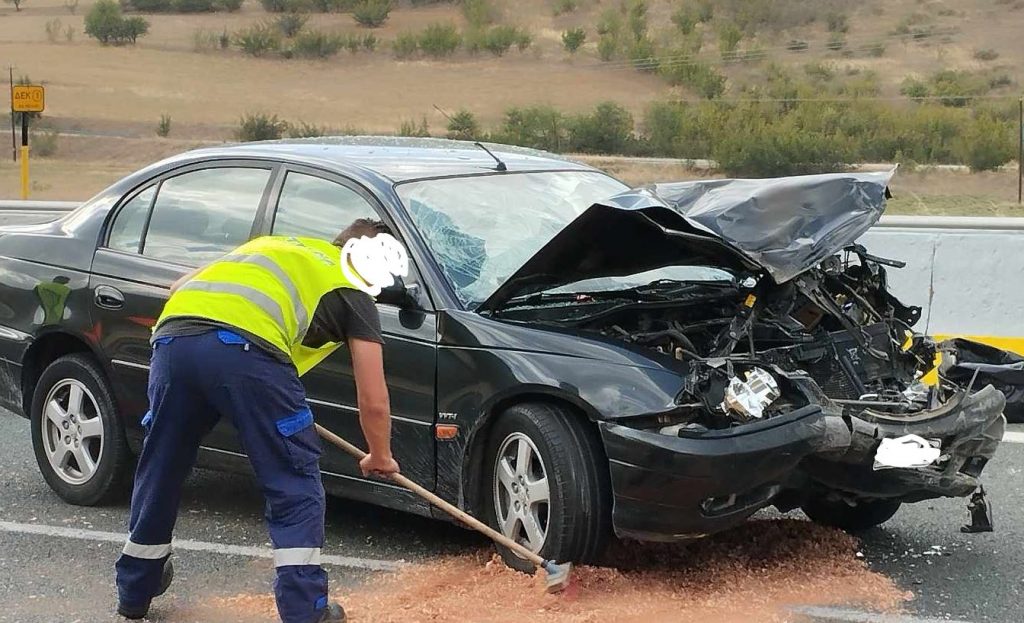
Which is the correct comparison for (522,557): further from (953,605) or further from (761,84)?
(761,84)

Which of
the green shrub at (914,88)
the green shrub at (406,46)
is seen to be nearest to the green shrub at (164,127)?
the green shrub at (406,46)

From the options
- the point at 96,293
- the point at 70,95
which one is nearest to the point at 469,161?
the point at 96,293

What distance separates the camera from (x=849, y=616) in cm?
420

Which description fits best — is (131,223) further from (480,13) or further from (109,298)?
(480,13)

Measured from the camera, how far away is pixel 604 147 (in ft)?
98.8

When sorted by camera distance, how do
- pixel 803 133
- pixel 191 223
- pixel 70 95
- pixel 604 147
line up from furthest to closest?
pixel 70 95
pixel 604 147
pixel 803 133
pixel 191 223

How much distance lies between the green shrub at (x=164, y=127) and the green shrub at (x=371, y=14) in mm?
12464

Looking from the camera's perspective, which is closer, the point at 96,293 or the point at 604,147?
the point at 96,293

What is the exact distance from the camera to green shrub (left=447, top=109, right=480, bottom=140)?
33.2 metres

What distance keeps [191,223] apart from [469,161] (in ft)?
4.06

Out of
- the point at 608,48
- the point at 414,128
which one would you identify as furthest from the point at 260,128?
the point at 608,48

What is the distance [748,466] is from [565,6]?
45675mm

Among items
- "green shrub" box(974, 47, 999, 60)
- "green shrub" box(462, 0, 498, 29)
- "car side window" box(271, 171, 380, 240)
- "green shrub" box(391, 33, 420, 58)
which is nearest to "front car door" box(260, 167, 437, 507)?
"car side window" box(271, 171, 380, 240)

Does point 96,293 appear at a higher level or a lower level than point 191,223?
lower
